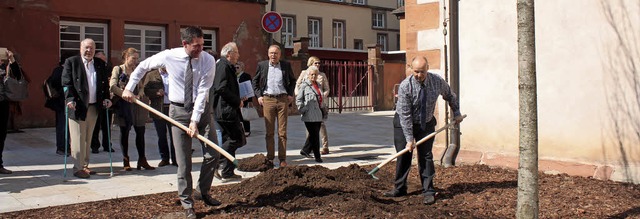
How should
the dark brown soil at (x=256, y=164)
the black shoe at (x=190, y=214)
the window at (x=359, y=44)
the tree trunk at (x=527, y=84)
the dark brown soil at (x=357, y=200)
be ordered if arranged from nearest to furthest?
the tree trunk at (x=527, y=84) < the black shoe at (x=190, y=214) < the dark brown soil at (x=357, y=200) < the dark brown soil at (x=256, y=164) < the window at (x=359, y=44)

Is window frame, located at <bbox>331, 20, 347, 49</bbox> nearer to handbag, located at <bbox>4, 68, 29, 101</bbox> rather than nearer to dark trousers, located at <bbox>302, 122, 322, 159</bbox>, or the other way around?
dark trousers, located at <bbox>302, 122, 322, 159</bbox>

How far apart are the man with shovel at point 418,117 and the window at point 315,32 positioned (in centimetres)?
3443

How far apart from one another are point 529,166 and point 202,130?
285 centimetres

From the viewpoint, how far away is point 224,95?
7.05m

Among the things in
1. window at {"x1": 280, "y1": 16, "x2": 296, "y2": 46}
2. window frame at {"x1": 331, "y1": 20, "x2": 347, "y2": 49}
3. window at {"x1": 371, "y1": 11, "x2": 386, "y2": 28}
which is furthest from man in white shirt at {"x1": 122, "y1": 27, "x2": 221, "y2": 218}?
window at {"x1": 371, "y1": 11, "x2": 386, "y2": 28}

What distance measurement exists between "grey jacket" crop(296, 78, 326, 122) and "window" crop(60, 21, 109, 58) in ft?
28.5

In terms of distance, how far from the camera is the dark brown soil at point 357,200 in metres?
5.40

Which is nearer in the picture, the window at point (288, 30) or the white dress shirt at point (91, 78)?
the white dress shirt at point (91, 78)

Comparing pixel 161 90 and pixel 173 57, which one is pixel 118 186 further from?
pixel 173 57

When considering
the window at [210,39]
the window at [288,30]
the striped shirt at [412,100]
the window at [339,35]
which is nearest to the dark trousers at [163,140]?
the striped shirt at [412,100]

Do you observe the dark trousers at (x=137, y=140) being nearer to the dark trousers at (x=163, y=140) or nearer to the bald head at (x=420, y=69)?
the dark trousers at (x=163, y=140)

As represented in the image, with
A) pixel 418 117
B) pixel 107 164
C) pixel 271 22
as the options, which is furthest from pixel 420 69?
pixel 271 22

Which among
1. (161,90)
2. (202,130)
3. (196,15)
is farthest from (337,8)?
(202,130)

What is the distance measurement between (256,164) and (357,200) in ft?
9.77
